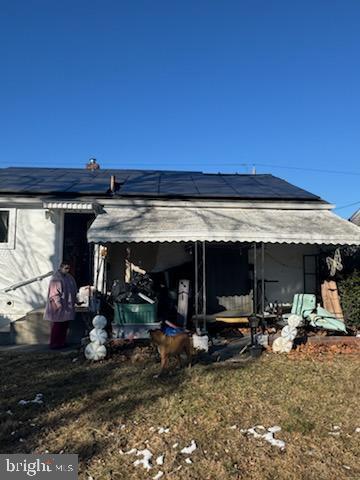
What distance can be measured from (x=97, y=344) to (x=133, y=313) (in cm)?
127

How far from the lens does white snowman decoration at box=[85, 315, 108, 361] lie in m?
7.35

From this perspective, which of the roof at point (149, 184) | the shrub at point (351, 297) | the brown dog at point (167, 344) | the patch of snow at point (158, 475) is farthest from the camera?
the roof at point (149, 184)

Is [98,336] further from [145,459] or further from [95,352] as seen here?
[145,459]

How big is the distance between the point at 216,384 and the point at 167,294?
4.35m

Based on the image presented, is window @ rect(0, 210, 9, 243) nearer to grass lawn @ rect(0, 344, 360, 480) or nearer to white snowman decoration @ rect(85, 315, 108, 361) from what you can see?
grass lawn @ rect(0, 344, 360, 480)

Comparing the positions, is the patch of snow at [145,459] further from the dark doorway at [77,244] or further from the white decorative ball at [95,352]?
the dark doorway at [77,244]

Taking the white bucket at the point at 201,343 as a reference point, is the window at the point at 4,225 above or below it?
above

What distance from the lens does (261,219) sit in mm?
9844

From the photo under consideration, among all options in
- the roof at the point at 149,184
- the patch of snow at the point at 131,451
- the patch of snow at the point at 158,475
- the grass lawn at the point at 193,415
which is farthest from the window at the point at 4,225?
the patch of snow at the point at 158,475

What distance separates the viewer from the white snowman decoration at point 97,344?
7.35 m

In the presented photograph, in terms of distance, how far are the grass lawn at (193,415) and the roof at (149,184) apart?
4.89 metres

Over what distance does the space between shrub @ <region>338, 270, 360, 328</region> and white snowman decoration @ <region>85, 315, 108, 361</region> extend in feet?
18.7

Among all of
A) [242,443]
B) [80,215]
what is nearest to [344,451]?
[242,443]

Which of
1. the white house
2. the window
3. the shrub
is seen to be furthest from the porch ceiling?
the window
